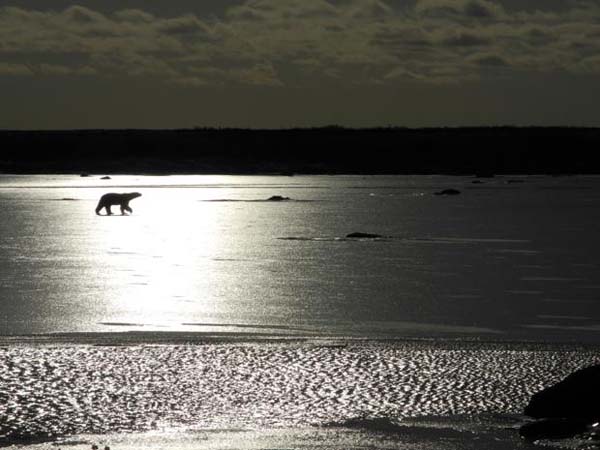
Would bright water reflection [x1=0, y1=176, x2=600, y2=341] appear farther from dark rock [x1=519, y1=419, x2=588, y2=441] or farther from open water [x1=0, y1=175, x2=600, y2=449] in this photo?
dark rock [x1=519, y1=419, x2=588, y2=441]

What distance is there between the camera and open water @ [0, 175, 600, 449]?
1151cm

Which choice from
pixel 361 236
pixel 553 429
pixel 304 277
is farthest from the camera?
pixel 361 236

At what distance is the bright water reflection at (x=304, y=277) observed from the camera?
59.0ft

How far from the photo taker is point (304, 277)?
79.8ft

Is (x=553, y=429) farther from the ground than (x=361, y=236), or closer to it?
farther from the ground

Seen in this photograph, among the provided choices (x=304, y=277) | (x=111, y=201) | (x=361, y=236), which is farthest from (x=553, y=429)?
(x=111, y=201)

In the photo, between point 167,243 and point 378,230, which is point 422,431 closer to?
point 167,243

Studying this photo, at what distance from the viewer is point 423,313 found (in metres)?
19.2

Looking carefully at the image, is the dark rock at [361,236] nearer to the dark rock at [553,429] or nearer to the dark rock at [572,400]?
the dark rock at [572,400]

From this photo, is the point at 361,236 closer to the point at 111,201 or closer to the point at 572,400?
the point at 111,201

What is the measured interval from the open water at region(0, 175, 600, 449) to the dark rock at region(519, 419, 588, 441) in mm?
200

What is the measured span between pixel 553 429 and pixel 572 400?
1.85 ft

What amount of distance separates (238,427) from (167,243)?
80.3ft

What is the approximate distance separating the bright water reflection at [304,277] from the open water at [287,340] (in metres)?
0.08
